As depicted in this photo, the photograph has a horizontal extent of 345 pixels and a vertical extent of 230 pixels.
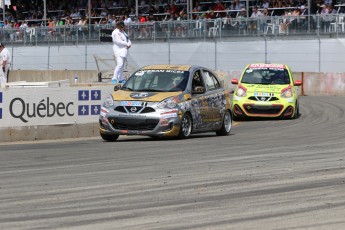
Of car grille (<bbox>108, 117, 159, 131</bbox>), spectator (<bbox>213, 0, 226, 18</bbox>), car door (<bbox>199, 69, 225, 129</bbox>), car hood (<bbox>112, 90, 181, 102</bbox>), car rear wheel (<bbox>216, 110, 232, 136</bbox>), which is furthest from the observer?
spectator (<bbox>213, 0, 226, 18</bbox>)

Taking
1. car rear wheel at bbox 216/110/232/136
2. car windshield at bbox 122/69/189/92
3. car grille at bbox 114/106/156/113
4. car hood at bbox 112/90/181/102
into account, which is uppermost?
car windshield at bbox 122/69/189/92

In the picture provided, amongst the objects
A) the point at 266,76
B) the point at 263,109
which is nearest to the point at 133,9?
the point at 266,76

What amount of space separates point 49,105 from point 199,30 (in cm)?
1992

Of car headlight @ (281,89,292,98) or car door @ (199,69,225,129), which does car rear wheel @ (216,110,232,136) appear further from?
car headlight @ (281,89,292,98)

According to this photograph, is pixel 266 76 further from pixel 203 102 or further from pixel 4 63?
pixel 203 102

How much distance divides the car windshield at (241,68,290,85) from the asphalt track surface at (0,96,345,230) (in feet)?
28.4

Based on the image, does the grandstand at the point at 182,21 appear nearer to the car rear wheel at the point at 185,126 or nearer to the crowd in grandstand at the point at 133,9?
the crowd in grandstand at the point at 133,9

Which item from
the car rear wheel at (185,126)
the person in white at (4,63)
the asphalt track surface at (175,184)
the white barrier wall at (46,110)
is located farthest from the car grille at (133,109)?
the person in white at (4,63)

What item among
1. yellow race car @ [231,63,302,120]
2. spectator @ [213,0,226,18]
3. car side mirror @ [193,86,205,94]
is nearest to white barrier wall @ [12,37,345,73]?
spectator @ [213,0,226,18]

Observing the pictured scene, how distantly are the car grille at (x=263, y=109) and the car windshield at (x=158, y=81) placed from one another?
6.80 meters

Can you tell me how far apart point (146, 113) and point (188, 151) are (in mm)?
2743

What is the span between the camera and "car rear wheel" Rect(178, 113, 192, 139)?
62.0 ft

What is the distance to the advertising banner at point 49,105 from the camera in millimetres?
19516

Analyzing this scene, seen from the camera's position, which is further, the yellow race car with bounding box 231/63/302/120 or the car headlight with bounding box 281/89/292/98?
the car headlight with bounding box 281/89/292/98
